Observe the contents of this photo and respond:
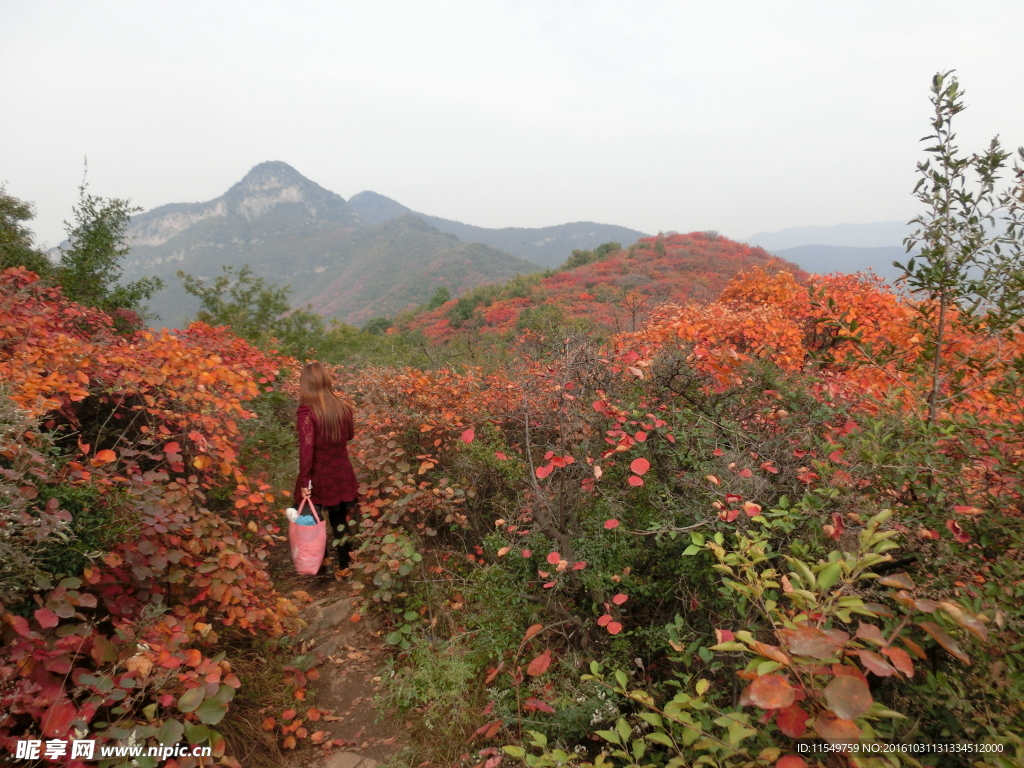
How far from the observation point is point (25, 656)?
1.72 meters

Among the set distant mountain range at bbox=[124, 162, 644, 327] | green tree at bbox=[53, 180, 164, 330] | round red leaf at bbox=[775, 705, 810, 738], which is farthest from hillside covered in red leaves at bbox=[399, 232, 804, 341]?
distant mountain range at bbox=[124, 162, 644, 327]

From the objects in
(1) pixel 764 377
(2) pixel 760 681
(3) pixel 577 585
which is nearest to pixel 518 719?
(3) pixel 577 585

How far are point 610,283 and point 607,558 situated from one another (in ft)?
84.4

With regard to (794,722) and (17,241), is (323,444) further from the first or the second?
(17,241)

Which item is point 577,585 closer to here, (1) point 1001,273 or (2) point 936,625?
(2) point 936,625

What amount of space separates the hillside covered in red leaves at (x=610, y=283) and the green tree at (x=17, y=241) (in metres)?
13.3

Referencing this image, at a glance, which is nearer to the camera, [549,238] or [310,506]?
[310,506]

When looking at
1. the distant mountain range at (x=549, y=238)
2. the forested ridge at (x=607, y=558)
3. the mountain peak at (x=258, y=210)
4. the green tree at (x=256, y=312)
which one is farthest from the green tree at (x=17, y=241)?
the mountain peak at (x=258, y=210)

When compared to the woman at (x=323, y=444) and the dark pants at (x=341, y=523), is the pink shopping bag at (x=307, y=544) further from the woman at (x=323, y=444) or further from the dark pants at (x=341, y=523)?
the dark pants at (x=341, y=523)

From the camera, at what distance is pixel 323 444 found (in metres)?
3.75

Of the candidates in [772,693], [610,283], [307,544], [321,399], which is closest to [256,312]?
[321,399]

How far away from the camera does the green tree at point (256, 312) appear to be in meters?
11.1

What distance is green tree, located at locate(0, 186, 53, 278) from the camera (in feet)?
26.9

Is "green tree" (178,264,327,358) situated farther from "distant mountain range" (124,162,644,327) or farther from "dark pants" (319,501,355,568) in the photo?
"distant mountain range" (124,162,644,327)
